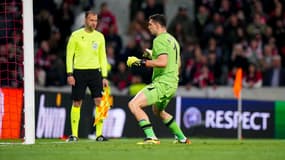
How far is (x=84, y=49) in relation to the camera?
1731 cm

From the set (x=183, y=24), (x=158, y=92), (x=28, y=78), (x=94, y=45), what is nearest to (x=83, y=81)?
(x=94, y=45)

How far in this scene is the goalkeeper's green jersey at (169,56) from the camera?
591 inches

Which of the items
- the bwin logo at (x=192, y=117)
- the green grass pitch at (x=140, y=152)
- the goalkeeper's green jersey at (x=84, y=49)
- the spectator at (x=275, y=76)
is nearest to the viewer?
the green grass pitch at (x=140, y=152)

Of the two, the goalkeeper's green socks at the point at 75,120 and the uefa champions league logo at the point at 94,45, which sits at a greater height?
the uefa champions league logo at the point at 94,45

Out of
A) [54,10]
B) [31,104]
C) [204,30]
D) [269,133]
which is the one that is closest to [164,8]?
[204,30]

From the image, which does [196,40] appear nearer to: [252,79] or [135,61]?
[252,79]

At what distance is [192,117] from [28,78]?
9701mm

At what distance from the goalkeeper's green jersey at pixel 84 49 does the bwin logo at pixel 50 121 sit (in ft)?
18.1

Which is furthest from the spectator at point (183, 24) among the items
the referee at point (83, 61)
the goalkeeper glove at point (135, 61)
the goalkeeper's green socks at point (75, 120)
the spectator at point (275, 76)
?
the goalkeeper glove at point (135, 61)

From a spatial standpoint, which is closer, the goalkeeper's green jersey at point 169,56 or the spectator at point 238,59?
the goalkeeper's green jersey at point 169,56

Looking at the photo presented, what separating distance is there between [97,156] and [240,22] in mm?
16159

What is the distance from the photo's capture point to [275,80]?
26.5m

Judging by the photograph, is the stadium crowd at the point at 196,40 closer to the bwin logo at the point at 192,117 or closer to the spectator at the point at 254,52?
the spectator at the point at 254,52

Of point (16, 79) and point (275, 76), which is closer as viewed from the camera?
point (16, 79)
